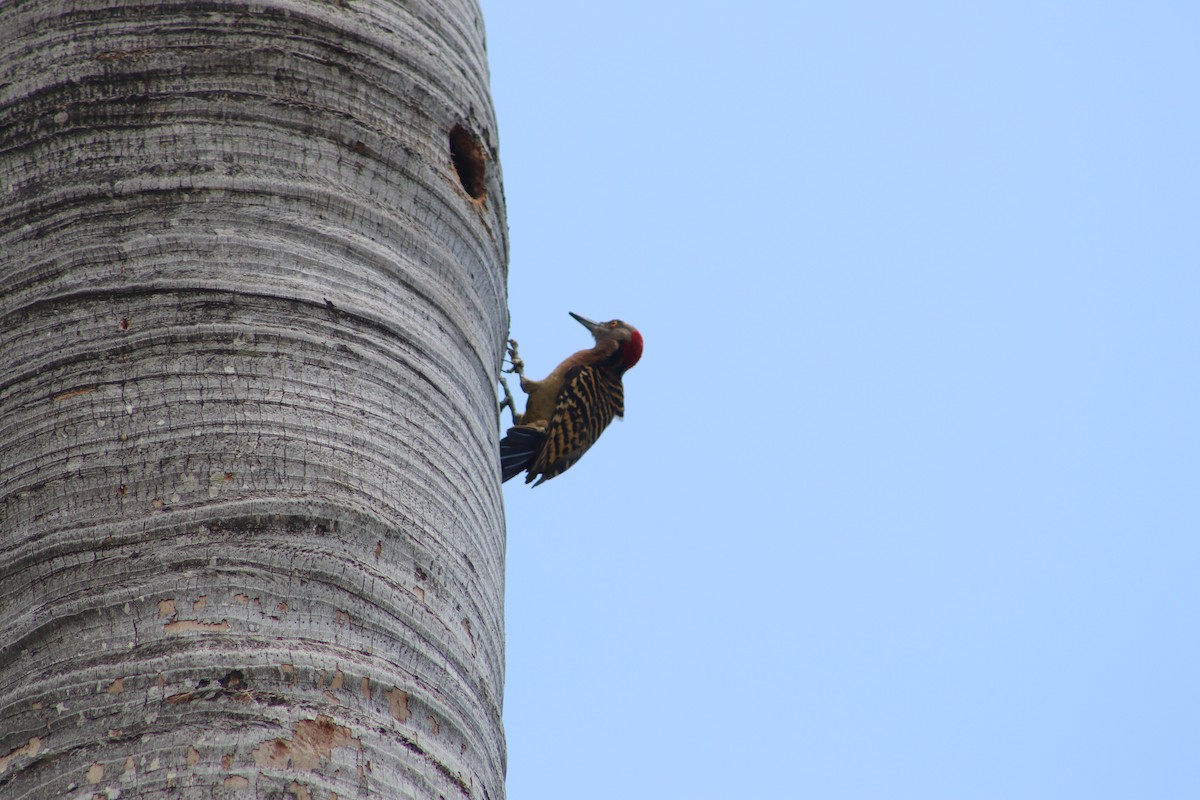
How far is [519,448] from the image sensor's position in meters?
5.83

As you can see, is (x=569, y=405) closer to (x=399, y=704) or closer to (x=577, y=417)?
(x=577, y=417)

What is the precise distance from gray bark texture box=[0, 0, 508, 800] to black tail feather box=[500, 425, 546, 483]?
352cm

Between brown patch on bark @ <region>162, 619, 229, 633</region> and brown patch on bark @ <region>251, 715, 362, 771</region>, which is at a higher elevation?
brown patch on bark @ <region>162, 619, 229, 633</region>

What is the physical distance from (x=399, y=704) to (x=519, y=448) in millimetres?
4260

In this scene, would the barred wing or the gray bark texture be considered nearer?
the gray bark texture

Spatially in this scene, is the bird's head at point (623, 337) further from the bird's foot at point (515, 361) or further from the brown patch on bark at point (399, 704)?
the brown patch on bark at point (399, 704)

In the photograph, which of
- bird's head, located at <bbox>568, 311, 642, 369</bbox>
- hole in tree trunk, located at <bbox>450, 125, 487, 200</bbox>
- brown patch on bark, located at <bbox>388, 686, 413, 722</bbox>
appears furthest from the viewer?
bird's head, located at <bbox>568, 311, 642, 369</bbox>

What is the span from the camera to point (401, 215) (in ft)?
6.76

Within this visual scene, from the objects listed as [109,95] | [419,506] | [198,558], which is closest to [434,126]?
[109,95]

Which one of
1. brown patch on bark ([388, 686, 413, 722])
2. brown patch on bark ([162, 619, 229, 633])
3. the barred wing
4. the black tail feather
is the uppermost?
the barred wing

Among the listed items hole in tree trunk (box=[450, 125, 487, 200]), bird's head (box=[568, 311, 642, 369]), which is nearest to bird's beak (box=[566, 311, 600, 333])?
bird's head (box=[568, 311, 642, 369])

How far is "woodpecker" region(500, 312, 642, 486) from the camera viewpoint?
5.91 meters

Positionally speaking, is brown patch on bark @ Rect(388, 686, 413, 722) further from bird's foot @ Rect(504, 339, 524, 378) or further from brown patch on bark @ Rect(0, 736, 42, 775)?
bird's foot @ Rect(504, 339, 524, 378)

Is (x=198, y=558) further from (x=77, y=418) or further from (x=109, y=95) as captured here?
(x=109, y=95)
